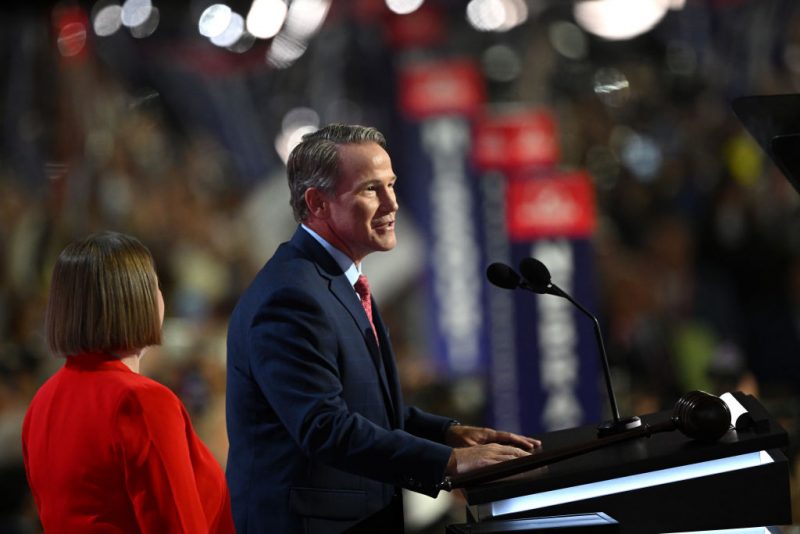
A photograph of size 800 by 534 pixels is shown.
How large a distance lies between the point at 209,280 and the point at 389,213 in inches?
256

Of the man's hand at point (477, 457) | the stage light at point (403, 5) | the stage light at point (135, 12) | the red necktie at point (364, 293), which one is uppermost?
the stage light at point (135, 12)

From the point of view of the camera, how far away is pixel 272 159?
33.0 feet

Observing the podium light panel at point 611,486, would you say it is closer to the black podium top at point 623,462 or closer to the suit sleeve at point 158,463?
the black podium top at point 623,462

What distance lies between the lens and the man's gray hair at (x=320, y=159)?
2.36 m

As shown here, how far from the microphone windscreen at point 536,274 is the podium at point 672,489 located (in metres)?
0.38

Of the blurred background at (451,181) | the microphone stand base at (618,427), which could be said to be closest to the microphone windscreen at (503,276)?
the microphone stand base at (618,427)

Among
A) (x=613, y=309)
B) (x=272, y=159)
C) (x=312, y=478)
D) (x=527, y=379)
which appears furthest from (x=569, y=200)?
(x=312, y=478)

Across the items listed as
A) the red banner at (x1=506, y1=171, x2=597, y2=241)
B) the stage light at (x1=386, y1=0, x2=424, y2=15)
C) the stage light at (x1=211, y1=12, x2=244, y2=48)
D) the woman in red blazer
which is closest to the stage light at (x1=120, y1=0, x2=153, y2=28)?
the stage light at (x1=211, y1=12, x2=244, y2=48)

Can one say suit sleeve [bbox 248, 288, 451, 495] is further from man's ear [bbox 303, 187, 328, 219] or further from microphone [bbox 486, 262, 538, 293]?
microphone [bbox 486, 262, 538, 293]

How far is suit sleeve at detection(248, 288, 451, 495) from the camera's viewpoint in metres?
2.12

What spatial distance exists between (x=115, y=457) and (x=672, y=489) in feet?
3.01

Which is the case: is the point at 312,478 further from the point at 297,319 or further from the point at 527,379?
the point at 527,379

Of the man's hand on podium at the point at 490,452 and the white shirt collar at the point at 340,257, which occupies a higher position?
the white shirt collar at the point at 340,257

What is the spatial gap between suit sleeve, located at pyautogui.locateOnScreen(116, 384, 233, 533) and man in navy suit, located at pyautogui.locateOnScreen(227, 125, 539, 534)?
225mm
